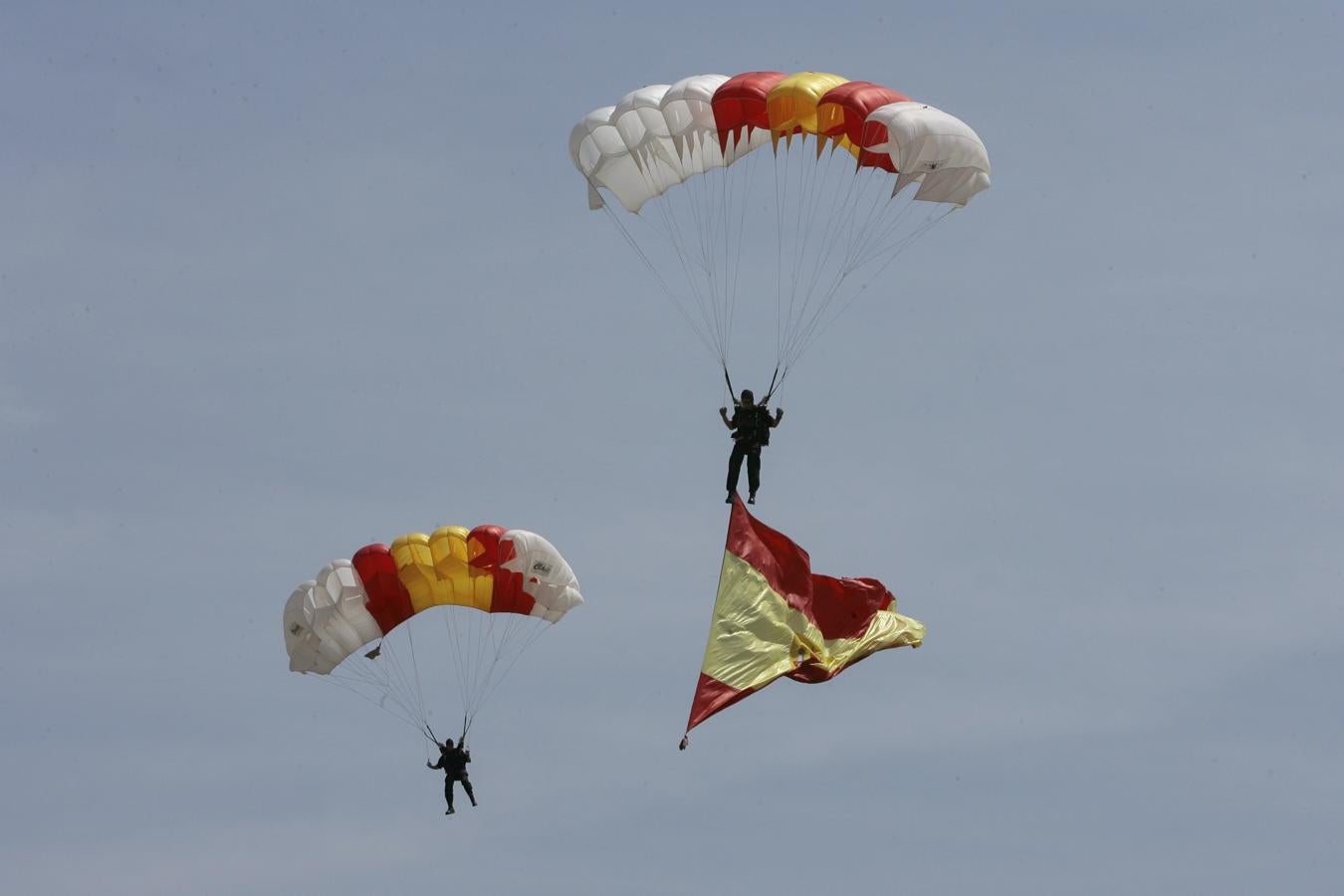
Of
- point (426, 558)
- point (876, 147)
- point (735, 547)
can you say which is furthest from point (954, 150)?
point (426, 558)

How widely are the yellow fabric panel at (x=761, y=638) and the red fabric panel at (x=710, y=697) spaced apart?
0.11 meters

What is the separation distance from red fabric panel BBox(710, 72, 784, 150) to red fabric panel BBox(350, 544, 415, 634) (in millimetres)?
8076

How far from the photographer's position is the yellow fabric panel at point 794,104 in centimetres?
3306

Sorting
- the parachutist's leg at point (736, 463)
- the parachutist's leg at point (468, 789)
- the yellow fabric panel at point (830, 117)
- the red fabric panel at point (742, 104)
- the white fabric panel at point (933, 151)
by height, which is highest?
the red fabric panel at point (742, 104)

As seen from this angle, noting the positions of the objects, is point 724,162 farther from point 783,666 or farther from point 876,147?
point 783,666

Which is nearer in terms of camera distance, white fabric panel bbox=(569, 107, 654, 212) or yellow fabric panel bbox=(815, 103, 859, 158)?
yellow fabric panel bbox=(815, 103, 859, 158)

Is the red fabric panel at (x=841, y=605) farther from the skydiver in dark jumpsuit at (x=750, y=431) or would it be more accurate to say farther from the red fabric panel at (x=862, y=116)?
the red fabric panel at (x=862, y=116)

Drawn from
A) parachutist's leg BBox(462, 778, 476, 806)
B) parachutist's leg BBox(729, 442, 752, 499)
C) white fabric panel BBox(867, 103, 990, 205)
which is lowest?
parachutist's leg BBox(462, 778, 476, 806)

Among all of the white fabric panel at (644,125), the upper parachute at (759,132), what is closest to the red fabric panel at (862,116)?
the upper parachute at (759,132)

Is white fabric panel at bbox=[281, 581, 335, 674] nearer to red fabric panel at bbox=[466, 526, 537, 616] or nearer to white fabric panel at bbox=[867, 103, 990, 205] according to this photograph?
red fabric panel at bbox=[466, 526, 537, 616]

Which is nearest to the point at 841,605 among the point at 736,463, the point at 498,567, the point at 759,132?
the point at 736,463

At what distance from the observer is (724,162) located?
34.2 m

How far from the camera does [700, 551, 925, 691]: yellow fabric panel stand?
113ft

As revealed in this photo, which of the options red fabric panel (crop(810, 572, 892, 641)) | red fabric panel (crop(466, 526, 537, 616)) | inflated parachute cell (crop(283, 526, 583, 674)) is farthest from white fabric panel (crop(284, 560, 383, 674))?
red fabric panel (crop(810, 572, 892, 641))
